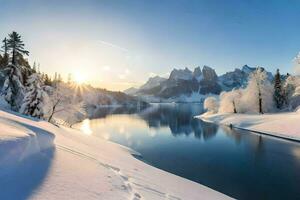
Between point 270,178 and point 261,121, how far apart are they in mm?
38803

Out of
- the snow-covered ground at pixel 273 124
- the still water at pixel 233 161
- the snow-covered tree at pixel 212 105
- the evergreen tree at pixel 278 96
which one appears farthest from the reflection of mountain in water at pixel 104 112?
the evergreen tree at pixel 278 96

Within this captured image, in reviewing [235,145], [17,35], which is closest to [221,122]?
[235,145]

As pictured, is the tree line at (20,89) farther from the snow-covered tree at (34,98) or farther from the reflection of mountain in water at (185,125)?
the reflection of mountain in water at (185,125)

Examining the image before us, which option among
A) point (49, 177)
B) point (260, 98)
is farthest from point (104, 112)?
point (49, 177)

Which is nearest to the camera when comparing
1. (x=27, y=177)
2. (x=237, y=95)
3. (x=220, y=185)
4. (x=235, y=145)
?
(x=27, y=177)

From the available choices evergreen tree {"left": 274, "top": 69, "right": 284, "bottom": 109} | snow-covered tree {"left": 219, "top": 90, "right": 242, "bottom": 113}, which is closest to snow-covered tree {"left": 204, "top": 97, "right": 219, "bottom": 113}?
snow-covered tree {"left": 219, "top": 90, "right": 242, "bottom": 113}

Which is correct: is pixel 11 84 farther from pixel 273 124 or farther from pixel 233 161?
pixel 273 124

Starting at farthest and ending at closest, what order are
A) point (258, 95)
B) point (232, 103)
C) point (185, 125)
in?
point (232, 103) < point (258, 95) < point (185, 125)

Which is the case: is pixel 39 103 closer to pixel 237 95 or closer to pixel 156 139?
pixel 156 139

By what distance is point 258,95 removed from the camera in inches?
3002

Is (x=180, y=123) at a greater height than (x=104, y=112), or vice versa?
(x=104, y=112)

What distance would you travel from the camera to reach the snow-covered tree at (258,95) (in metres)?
74.6

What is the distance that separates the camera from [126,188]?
1152cm

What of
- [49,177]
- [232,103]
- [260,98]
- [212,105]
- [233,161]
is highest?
[260,98]
